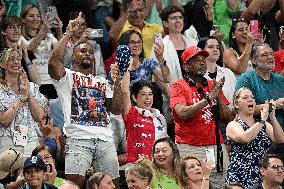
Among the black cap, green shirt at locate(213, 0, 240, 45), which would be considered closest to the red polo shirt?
the black cap

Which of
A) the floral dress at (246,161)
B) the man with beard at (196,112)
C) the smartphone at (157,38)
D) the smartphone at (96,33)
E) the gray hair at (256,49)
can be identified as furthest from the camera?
the smartphone at (96,33)

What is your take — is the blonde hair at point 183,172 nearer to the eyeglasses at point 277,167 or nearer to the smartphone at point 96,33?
the eyeglasses at point 277,167

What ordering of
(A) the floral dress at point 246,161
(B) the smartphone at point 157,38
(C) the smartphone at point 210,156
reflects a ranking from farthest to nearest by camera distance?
(B) the smartphone at point 157,38 → (C) the smartphone at point 210,156 → (A) the floral dress at point 246,161

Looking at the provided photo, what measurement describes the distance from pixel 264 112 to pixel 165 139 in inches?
43.3

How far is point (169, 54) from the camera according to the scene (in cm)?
1431

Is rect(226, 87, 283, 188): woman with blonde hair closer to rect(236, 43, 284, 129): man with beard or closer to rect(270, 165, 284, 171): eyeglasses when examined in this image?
rect(270, 165, 284, 171): eyeglasses

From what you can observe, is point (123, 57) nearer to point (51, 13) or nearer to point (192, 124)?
point (192, 124)

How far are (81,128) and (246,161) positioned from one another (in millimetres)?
1815

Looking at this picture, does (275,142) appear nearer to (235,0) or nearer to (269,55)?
(269,55)

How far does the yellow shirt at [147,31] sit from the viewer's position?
15047 millimetres

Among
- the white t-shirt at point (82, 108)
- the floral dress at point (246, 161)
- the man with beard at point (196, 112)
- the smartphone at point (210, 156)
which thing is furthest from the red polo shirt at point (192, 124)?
the white t-shirt at point (82, 108)

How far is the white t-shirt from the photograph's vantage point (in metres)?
12.1

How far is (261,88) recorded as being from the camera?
42.2ft

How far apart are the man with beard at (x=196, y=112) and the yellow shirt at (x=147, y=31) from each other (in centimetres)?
233
